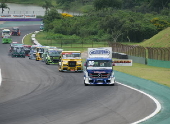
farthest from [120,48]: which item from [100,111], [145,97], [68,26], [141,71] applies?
[68,26]

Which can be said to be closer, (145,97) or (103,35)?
(145,97)

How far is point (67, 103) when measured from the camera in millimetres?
24203

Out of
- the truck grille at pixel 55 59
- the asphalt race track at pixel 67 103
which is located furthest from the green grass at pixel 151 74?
the truck grille at pixel 55 59

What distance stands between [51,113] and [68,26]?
90728 mm

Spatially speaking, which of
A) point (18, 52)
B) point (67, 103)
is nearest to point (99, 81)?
point (67, 103)

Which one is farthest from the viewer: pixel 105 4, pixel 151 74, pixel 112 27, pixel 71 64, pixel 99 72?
pixel 105 4

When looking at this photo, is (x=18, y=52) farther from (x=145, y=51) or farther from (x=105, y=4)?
(x=105, y=4)

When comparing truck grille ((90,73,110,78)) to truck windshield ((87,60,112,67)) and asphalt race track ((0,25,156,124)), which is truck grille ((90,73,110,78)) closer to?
asphalt race track ((0,25,156,124))

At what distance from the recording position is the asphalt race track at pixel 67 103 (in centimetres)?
1997

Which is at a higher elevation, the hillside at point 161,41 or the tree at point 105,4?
the tree at point 105,4

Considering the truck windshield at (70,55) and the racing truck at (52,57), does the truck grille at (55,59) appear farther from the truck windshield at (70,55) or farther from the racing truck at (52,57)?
the truck windshield at (70,55)

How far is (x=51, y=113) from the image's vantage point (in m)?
21.1

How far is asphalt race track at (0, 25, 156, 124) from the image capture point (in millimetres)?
19969

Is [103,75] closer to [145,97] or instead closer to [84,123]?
[145,97]
